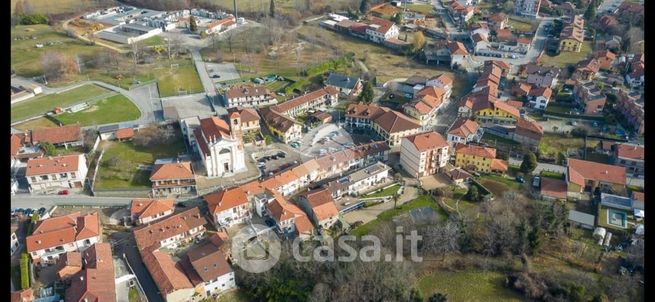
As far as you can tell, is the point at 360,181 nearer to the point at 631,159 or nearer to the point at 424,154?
the point at 424,154

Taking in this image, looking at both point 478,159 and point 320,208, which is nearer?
point 320,208

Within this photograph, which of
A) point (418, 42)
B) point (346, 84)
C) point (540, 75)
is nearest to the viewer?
point (346, 84)

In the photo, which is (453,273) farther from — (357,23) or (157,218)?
(357,23)

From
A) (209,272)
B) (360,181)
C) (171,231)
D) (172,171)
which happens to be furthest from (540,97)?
(171,231)

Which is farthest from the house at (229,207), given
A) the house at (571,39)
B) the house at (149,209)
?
the house at (571,39)

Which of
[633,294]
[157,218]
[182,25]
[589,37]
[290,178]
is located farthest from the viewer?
[182,25]

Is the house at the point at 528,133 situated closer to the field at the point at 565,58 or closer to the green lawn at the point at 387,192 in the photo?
the green lawn at the point at 387,192

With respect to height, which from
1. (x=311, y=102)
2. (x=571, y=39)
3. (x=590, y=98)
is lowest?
(x=311, y=102)

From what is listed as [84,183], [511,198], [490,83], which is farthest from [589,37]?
[84,183]

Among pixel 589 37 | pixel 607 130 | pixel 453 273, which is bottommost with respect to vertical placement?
pixel 453 273
